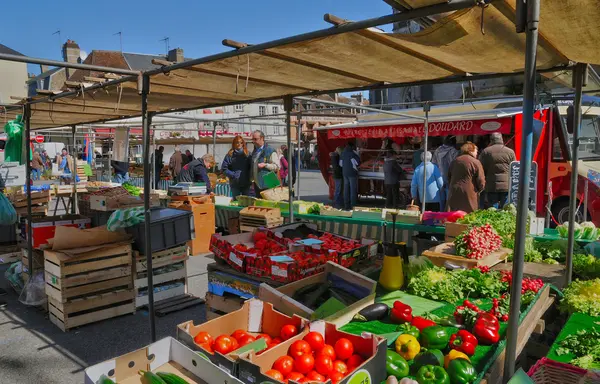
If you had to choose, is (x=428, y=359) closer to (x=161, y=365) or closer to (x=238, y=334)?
(x=238, y=334)

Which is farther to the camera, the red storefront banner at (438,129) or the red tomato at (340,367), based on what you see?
the red storefront banner at (438,129)

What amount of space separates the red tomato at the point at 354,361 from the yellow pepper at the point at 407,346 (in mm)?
309

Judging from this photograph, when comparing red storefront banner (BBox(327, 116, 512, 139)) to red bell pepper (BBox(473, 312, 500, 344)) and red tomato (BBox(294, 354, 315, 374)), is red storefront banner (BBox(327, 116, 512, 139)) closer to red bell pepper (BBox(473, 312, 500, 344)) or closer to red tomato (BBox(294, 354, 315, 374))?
red bell pepper (BBox(473, 312, 500, 344))

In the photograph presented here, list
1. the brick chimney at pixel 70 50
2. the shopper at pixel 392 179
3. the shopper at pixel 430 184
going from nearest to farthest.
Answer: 1. the shopper at pixel 430 184
2. the shopper at pixel 392 179
3. the brick chimney at pixel 70 50

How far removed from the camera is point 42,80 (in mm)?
45375

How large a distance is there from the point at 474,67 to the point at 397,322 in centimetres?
225

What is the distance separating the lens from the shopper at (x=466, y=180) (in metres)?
7.24

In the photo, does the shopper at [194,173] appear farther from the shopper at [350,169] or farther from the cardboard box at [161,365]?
the cardboard box at [161,365]

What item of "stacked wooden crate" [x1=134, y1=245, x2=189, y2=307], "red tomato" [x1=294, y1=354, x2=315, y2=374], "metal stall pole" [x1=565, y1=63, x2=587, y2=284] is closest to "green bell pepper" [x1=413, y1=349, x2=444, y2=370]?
"red tomato" [x1=294, y1=354, x2=315, y2=374]

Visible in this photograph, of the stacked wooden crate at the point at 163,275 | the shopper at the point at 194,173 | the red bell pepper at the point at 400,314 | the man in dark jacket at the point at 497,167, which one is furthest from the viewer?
the shopper at the point at 194,173

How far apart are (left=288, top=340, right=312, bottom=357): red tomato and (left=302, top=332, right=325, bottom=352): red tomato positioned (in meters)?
0.04

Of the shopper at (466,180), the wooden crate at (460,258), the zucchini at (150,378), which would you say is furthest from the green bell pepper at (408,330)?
the shopper at (466,180)

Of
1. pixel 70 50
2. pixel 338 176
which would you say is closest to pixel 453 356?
pixel 338 176

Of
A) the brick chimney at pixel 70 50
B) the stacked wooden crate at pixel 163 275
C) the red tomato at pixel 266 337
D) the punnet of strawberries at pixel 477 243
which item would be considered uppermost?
the brick chimney at pixel 70 50
